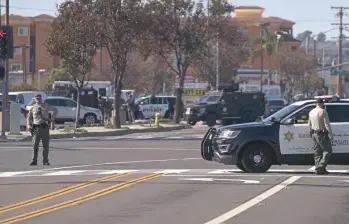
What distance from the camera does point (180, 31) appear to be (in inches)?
2098

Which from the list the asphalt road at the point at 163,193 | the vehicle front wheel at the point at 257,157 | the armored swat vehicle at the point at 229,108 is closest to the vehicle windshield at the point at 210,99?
the armored swat vehicle at the point at 229,108

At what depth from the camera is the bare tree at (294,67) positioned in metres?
102

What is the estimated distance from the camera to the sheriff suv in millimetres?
20359

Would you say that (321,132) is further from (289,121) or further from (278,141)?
(278,141)

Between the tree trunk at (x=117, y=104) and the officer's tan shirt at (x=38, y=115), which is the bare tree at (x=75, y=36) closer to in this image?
the tree trunk at (x=117, y=104)

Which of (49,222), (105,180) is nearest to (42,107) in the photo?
(105,180)

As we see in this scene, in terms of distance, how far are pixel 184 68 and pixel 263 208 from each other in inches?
1591

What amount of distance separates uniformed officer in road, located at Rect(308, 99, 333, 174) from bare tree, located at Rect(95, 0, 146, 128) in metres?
24.4

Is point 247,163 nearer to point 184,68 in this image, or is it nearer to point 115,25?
point 115,25

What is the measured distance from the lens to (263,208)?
14.4 meters

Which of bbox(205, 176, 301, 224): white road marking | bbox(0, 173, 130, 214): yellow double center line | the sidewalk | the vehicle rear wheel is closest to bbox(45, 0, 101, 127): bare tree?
the sidewalk

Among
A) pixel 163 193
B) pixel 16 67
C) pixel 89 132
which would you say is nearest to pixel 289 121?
pixel 163 193

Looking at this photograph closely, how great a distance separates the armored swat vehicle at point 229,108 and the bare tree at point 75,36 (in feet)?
34.9

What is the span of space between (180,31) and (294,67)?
50566mm
